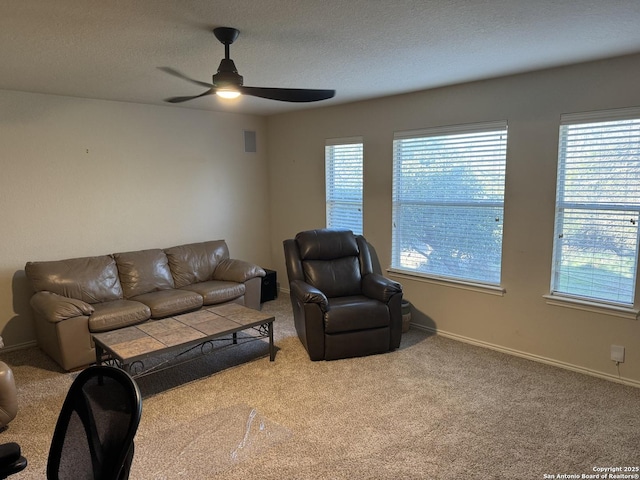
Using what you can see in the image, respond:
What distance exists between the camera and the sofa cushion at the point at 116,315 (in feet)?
11.9

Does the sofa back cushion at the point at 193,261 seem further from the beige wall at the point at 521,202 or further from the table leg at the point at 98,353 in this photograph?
the beige wall at the point at 521,202

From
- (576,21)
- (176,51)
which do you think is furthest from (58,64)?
(576,21)

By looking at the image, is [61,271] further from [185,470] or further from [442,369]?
[442,369]

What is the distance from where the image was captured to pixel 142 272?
14.8ft

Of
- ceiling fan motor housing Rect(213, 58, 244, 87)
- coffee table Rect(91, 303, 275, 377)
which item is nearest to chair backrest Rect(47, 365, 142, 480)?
coffee table Rect(91, 303, 275, 377)

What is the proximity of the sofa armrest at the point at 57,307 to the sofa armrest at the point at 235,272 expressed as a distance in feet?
4.88

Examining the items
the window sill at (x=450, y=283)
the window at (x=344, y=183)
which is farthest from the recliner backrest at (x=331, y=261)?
the window at (x=344, y=183)

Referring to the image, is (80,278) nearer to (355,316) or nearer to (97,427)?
(355,316)

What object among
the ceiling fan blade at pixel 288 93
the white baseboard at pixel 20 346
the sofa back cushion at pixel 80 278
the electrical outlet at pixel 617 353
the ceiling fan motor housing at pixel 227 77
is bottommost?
the white baseboard at pixel 20 346

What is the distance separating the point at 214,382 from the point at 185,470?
106cm

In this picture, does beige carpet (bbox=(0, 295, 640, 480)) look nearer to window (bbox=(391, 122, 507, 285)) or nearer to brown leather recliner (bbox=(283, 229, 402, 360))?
brown leather recliner (bbox=(283, 229, 402, 360))

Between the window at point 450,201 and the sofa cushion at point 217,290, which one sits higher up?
the window at point 450,201

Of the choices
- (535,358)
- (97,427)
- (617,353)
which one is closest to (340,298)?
(535,358)

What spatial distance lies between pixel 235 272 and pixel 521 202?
9.71ft
